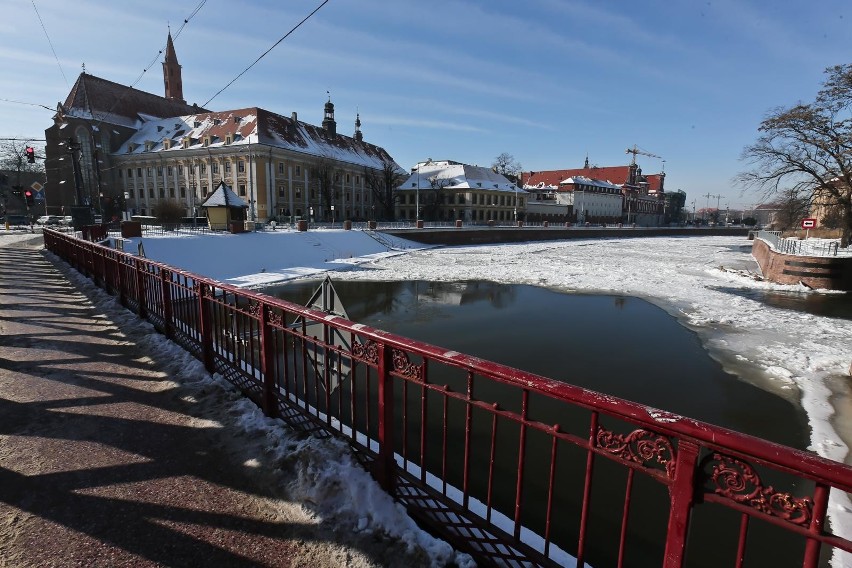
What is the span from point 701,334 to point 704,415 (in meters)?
6.05

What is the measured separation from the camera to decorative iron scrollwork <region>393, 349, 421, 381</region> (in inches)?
113

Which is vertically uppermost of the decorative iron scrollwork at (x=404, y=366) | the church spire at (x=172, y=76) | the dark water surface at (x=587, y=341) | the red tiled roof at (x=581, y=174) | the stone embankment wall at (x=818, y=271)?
the church spire at (x=172, y=76)

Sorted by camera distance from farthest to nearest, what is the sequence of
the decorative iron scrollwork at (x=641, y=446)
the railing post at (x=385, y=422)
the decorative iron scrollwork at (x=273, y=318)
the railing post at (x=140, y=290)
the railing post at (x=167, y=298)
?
the railing post at (x=140, y=290) < the railing post at (x=167, y=298) < the decorative iron scrollwork at (x=273, y=318) < the railing post at (x=385, y=422) < the decorative iron scrollwork at (x=641, y=446)

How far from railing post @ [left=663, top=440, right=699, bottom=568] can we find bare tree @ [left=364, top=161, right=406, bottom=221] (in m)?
70.8

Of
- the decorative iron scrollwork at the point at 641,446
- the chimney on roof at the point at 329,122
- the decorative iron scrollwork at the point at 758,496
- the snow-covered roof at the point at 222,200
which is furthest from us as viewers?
the chimney on roof at the point at 329,122

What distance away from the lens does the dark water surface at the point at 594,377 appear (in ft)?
14.2

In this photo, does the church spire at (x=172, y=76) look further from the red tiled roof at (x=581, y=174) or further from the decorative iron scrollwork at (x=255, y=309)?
the decorative iron scrollwork at (x=255, y=309)

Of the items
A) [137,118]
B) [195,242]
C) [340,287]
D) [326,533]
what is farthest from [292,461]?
[137,118]

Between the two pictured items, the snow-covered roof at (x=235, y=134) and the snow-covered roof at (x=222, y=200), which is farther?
the snow-covered roof at (x=235, y=134)

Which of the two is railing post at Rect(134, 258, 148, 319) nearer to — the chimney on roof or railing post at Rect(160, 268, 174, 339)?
railing post at Rect(160, 268, 174, 339)

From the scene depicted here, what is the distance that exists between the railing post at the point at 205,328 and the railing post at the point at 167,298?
4.38 feet

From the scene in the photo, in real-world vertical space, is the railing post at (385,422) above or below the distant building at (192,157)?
below

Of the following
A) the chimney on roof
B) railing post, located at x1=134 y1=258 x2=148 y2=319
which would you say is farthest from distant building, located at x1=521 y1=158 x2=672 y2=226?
railing post, located at x1=134 y1=258 x2=148 y2=319

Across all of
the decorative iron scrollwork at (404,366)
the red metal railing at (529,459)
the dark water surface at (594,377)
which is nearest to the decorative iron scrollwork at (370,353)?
the red metal railing at (529,459)
